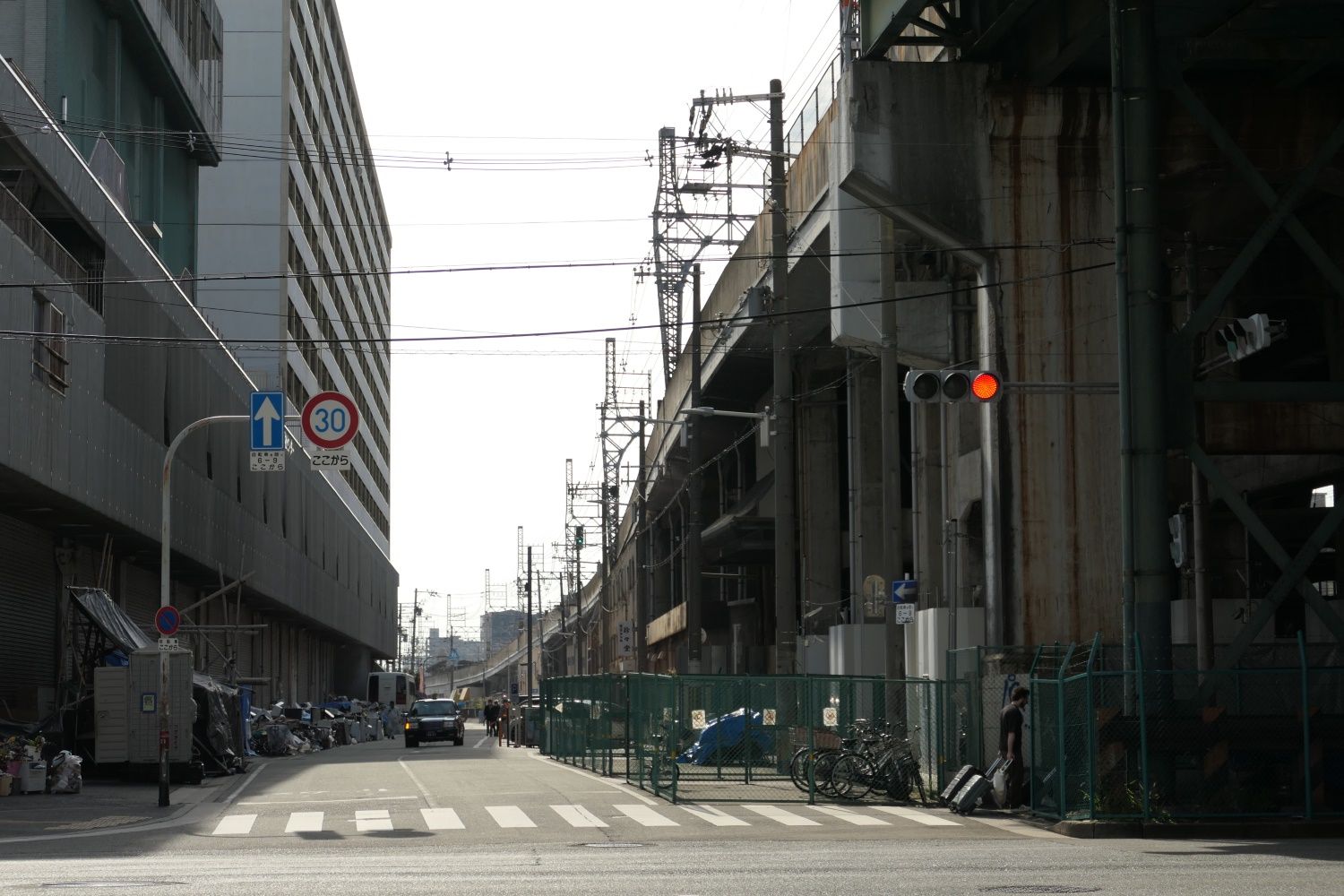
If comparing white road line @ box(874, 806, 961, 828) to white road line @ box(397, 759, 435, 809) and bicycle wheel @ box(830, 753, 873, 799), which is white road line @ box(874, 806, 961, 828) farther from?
white road line @ box(397, 759, 435, 809)

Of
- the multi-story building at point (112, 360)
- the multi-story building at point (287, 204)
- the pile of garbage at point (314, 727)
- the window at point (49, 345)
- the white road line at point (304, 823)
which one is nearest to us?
the white road line at point (304, 823)

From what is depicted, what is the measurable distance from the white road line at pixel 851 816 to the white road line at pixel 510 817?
4035 millimetres

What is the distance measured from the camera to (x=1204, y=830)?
752 inches

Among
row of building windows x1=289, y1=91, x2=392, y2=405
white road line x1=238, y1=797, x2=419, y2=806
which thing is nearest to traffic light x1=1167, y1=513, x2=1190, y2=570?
white road line x1=238, y1=797, x2=419, y2=806

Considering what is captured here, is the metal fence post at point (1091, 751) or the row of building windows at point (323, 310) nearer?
the metal fence post at point (1091, 751)

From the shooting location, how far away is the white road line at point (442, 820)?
20234mm

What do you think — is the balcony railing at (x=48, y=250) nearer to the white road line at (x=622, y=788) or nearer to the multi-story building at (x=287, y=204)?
the white road line at (x=622, y=788)

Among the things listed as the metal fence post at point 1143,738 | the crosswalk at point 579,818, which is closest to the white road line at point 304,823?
the crosswalk at point 579,818

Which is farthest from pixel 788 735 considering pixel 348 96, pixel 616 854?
pixel 348 96

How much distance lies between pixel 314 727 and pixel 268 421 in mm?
33290

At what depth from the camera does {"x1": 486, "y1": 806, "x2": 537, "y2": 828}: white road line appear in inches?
804

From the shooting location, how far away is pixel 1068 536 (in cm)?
2586

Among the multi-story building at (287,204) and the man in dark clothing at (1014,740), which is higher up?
the multi-story building at (287,204)

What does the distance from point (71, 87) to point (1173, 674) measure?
105 feet
